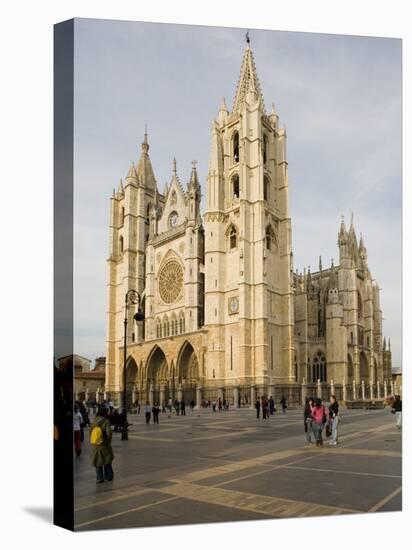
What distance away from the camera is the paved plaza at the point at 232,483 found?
724cm

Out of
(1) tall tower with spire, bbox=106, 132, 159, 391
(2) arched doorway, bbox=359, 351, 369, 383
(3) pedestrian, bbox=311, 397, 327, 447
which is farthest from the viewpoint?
(2) arched doorway, bbox=359, 351, 369, 383

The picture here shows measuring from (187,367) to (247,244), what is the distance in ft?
34.0

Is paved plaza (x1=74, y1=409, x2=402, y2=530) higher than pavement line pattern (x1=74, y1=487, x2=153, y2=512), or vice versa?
pavement line pattern (x1=74, y1=487, x2=153, y2=512)

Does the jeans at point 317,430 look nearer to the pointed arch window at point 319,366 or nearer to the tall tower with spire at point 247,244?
the tall tower with spire at point 247,244

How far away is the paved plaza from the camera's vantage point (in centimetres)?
724

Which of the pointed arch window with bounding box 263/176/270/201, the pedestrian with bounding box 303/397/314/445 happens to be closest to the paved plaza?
the pedestrian with bounding box 303/397/314/445

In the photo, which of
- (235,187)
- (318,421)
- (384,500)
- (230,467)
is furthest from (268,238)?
(384,500)

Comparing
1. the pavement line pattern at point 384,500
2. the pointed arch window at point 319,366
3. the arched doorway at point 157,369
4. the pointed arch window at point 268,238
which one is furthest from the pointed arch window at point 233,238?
the pavement line pattern at point 384,500

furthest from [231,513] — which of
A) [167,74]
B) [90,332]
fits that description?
[167,74]

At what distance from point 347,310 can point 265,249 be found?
11433 mm

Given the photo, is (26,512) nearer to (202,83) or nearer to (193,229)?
(202,83)

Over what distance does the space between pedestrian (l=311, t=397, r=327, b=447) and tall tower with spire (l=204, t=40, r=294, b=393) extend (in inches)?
853

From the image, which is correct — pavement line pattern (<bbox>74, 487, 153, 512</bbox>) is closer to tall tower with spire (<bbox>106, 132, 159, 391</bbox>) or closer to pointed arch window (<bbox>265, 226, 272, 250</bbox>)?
tall tower with spire (<bbox>106, 132, 159, 391</bbox>)

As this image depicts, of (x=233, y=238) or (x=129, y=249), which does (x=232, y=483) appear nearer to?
(x=233, y=238)
